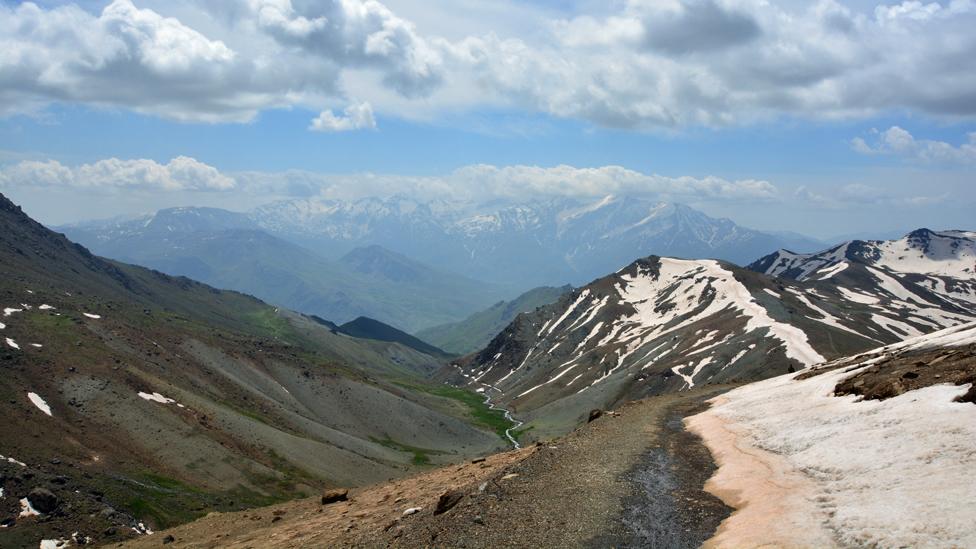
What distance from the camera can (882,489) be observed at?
925 inches

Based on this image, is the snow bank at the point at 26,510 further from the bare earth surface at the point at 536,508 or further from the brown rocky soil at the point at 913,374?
the brown rocky soil at the point at 913,374

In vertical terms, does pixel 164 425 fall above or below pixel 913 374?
below

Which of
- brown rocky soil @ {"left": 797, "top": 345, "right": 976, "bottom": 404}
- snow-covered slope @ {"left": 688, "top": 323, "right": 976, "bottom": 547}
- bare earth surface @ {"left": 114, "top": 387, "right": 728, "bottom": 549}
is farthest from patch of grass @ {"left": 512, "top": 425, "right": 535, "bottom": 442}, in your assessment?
brown rocky soil @ {"left": 797, "top": 345, "right": 976, "bottom": 404}

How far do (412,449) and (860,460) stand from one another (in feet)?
440

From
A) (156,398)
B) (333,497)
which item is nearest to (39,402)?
(156,398)

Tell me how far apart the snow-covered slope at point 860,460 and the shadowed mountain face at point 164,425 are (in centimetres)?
6230

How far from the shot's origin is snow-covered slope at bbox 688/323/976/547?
20516 mm

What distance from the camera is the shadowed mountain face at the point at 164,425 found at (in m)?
73.5

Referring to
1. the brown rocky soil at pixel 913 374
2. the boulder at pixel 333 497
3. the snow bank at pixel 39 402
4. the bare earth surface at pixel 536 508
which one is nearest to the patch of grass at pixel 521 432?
the snow bank at pixel 39 402

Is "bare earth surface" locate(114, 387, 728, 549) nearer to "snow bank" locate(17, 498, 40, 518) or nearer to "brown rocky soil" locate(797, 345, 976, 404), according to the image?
"brown rocky soil" locate(797, 345, 976, 404)

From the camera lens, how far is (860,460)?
27.1 m

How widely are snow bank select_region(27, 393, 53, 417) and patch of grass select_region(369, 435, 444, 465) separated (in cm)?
7075

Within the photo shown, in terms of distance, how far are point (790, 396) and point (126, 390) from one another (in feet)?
343

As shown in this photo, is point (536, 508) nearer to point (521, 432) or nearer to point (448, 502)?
point (448, 502)
